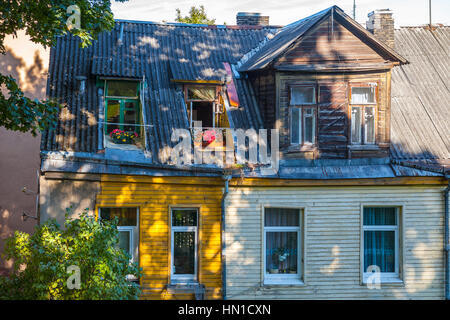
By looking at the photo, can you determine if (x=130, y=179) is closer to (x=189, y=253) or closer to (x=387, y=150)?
(x=189, y=253)

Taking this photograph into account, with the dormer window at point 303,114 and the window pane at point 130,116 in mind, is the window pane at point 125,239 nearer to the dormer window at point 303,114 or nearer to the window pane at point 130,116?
the window pane at point 130,116

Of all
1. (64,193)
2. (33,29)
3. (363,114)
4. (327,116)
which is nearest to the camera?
(33,29)

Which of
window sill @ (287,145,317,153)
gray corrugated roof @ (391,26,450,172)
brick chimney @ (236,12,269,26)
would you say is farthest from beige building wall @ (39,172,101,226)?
brick chimney @ (236,12,269,26)

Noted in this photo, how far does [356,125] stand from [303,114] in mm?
1364

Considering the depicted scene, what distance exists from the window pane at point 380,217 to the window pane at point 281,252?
70.8 inches

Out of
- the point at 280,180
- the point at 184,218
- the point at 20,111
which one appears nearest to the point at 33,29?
the point at 20,111

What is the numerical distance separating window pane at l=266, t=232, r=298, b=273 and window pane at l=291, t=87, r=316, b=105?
3.25 m

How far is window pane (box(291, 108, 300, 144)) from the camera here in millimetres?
15016

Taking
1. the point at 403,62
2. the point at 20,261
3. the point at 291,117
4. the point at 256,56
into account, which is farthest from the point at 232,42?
the point at 20,261

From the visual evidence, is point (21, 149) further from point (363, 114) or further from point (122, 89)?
point (363, 114)

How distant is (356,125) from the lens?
15125 millimetres

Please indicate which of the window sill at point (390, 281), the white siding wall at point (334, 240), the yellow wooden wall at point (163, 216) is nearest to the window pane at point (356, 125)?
the white siding wall at point (334, 240)

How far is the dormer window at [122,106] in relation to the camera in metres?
15.5

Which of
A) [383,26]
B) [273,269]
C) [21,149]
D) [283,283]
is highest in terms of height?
[383,26]
